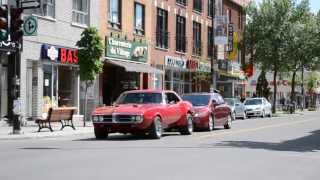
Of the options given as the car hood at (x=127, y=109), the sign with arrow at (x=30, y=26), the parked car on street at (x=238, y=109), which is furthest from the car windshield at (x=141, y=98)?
the parked car on street at (x=238, y=109)

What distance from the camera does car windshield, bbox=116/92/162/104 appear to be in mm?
22750

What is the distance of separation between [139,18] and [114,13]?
3.38 meters

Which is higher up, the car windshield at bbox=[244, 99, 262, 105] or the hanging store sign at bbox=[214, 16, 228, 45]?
the hanging store sign at bbox=[214, 16, 228, 45]

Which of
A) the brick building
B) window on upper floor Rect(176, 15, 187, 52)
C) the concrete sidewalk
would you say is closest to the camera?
the concrete sidewalk

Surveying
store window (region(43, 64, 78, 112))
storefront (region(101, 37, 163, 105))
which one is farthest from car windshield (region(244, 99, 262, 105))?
store window (region(43, 64, 78, 112))

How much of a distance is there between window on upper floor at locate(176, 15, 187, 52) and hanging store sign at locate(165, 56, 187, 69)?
2.61ft

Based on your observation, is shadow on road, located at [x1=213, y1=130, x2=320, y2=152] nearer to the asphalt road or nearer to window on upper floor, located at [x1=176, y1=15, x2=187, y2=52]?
the asphalt road

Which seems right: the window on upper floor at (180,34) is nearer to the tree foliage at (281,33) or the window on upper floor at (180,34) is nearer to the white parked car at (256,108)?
the white parked car at (256,108)

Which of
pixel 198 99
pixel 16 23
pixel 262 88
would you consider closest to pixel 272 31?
pixel 262 88

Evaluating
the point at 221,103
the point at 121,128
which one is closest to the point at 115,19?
the point at 221,103

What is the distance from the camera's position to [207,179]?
38.9 feet

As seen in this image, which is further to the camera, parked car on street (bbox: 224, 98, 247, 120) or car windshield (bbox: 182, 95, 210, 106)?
parked car on street (bbox: 224, 98, 247, 120)

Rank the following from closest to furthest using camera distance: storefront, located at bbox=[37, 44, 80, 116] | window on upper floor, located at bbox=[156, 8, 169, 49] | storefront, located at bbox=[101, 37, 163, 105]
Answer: storefront, located at bbox=[37, 44, 80, 116], storefront, located at bbox=[101, 37, 163, 105], window on upper floor, located at bbox=[156, 8, 169, 49]

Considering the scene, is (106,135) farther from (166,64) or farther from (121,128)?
(166,64)
